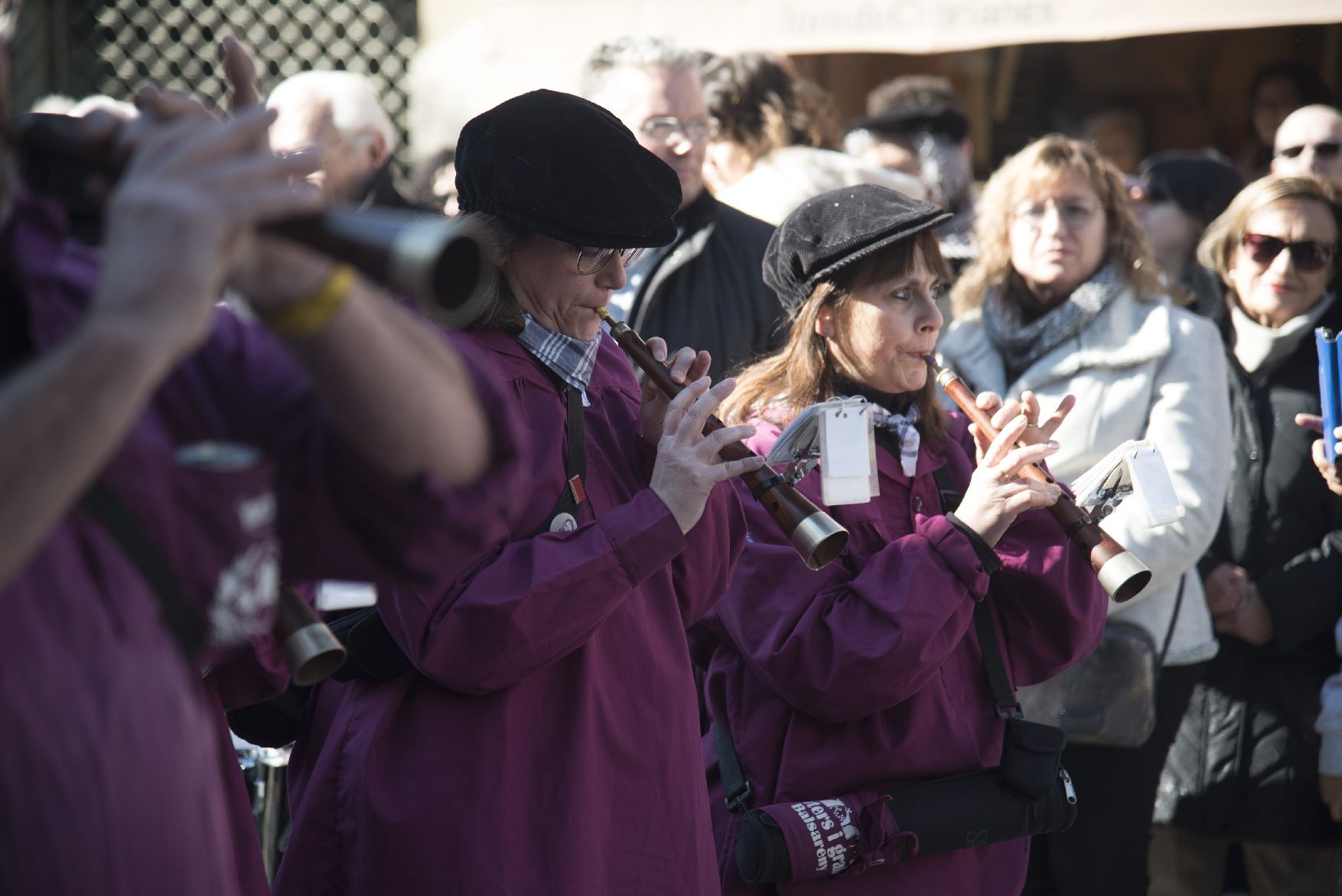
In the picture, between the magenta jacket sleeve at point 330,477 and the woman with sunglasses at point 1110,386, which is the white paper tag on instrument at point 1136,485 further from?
the magenta jacket sleeve at point 330,477

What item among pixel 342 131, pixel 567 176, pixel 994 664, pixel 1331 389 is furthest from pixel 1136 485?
pixel 342 131

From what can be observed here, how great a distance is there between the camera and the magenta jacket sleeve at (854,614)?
2.74 m

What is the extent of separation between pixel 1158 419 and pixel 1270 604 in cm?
69

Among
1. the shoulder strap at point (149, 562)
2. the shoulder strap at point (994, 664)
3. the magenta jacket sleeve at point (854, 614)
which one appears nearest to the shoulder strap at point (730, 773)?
the magenta jacket sleeve at point (854, 614)

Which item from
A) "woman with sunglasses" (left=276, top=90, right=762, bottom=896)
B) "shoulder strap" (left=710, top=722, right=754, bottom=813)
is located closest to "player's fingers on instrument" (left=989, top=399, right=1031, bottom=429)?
"woman with sunglasses" (left=276, top=90, right=762, bottom=896)

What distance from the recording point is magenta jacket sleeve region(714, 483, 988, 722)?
8.98 ft

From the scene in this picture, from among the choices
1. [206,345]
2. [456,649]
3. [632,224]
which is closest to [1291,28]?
[632,224]

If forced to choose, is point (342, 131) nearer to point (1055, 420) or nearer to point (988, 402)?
point (988, 402)

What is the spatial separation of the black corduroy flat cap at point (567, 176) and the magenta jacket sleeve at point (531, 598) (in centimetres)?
51

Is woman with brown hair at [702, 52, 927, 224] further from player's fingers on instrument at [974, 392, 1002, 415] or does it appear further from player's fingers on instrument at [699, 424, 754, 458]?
player's fingers on instrument at [699, 424, 754, 458]

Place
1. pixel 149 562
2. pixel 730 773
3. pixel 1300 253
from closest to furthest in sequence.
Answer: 1. pixel 149 562
2. pixel 730 773
3. pixel 1300 253

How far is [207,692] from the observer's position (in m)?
2.45

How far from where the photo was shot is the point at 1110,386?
13.1ft

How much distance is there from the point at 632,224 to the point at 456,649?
803 millimetres
